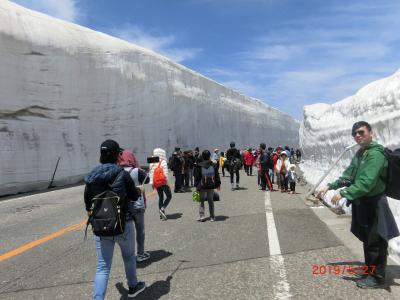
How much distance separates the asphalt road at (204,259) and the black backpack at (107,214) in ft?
3.04

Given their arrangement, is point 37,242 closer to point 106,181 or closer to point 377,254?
point 106,181

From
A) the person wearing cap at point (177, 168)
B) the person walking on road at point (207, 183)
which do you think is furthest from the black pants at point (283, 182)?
the person walking on road at point (207, 183)

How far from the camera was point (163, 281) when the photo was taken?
4.56m

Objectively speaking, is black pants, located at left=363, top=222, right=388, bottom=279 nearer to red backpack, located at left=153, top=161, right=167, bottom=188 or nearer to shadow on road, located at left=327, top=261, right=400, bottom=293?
shadow on road, located at left=327, top=261, right=400, bottom=293

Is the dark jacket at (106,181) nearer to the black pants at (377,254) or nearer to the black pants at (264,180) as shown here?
the black pants at (377,254)

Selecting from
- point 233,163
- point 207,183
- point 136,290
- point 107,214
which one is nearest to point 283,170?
point 233,163

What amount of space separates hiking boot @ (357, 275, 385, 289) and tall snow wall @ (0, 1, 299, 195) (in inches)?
549

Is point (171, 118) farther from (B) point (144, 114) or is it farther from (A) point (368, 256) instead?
(A) point (368, 256)

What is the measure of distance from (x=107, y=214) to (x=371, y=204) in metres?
2.58

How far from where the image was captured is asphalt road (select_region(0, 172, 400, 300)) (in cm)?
418

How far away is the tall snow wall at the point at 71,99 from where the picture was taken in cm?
1673

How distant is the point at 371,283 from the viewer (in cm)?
403
